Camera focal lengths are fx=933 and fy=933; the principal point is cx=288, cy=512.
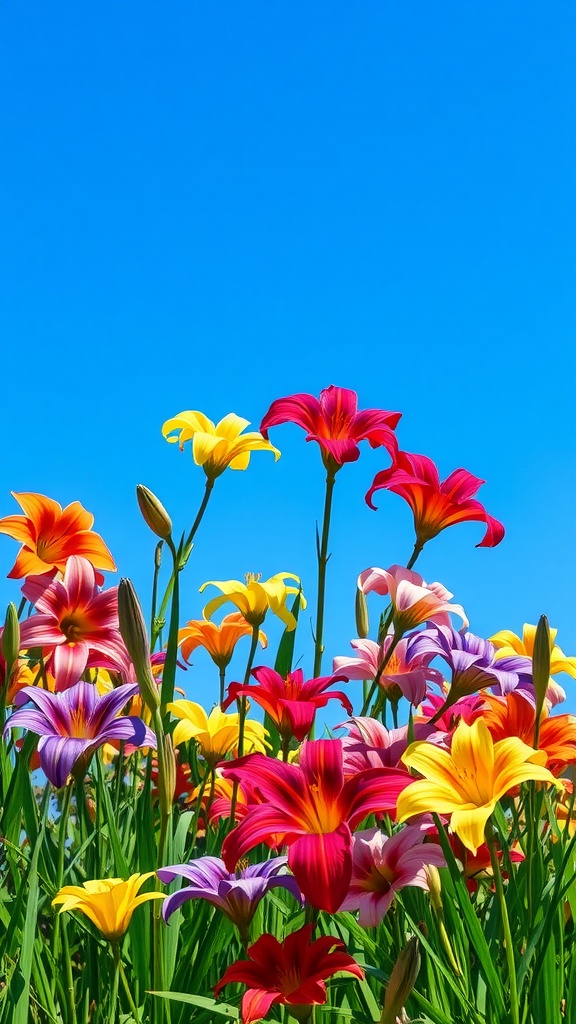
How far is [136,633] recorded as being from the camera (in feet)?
5.34

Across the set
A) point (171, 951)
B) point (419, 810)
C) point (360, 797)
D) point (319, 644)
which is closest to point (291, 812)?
point (360, 797)

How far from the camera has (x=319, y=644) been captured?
89.6 inches

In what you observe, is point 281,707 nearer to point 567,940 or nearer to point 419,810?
point 419,810

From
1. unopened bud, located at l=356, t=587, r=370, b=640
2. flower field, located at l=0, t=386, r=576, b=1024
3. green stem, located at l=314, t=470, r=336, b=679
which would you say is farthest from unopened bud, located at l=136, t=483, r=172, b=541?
unopened bud, located at l=356, t=587, r=370, b=640

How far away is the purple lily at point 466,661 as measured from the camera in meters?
2.04

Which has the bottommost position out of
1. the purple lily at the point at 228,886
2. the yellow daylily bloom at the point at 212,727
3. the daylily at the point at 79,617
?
the purple lily at the point at 228,886

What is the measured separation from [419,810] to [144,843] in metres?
0.91

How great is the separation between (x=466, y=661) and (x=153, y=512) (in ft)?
2.62

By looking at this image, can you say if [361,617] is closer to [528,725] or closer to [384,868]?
[528,725]

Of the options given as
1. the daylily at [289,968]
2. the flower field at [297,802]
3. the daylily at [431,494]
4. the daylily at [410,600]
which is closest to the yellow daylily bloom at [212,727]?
the flower field at [297,802]

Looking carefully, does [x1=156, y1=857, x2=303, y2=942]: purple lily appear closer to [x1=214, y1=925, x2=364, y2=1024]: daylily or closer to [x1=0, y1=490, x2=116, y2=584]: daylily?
[x1=214, y1=925, x2=364, y2=1024]: daylily

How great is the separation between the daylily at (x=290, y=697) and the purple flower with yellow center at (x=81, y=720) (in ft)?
0.77

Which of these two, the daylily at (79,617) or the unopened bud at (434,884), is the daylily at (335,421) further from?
the unopened bud at (434,884)

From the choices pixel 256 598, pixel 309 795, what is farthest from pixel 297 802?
pixel 256 598
